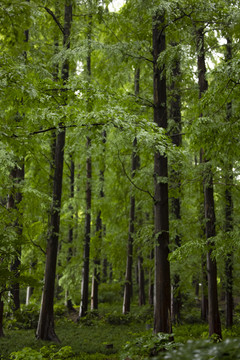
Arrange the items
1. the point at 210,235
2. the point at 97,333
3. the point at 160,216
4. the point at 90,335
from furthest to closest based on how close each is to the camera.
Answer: the point at 97,333, the point at 90,335, the point at 210,235, the point at 160,216

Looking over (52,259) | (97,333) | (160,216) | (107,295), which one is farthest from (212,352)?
(107,295)

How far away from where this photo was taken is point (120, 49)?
778 cm

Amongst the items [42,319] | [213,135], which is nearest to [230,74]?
[213,135]

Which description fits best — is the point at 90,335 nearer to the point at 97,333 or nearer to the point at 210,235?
the point at 97,333

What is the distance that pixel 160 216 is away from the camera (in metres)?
7.35

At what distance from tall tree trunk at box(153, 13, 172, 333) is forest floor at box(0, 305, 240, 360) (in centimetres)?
95

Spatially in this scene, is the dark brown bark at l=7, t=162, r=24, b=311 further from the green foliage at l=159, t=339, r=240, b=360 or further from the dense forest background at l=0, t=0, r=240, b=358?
the green foliage at l=159, t=339, r=240, b=360

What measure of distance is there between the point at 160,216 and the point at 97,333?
663 centimetres

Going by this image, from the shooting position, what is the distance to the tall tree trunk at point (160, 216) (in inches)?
274

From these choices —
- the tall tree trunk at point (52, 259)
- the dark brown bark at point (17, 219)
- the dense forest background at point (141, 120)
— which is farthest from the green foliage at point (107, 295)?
the tall tree trunk at point (52, 259)

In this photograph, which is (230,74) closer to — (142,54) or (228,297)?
(142,54)

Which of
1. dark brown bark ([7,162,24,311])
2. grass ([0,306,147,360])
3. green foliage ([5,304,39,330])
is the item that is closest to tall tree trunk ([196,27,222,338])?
grass ([0,306,147,360])

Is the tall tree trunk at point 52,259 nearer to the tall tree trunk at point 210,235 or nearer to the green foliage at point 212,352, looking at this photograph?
the tall tree trunk at point 210,235

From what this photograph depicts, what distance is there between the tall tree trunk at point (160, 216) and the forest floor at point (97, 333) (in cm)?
95
